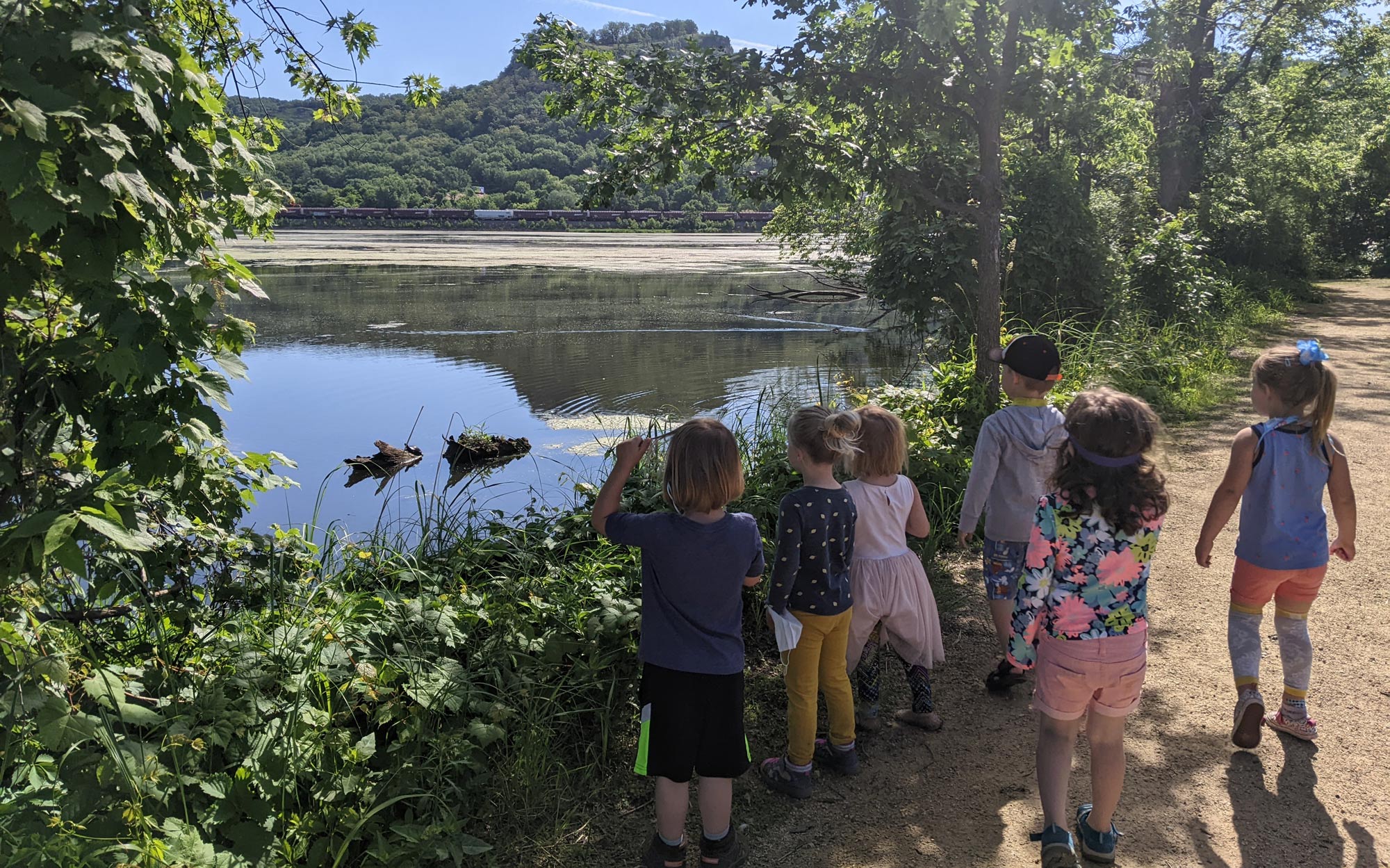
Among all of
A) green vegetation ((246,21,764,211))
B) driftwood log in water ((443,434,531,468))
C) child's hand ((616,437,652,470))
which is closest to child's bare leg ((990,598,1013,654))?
child's hand ((616,437,652,470))

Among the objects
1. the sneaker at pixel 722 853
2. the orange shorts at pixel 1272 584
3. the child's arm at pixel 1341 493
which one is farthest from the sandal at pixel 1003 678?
the sneaker at pixel 722 853

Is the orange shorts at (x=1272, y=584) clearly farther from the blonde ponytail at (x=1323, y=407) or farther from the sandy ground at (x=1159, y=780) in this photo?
the sandy ground at (x=1159, y=780)

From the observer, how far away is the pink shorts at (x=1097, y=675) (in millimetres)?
2754

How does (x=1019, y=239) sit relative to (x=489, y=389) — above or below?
above

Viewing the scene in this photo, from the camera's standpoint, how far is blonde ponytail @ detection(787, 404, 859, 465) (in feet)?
10.0

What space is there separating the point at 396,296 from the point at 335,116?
762 inches

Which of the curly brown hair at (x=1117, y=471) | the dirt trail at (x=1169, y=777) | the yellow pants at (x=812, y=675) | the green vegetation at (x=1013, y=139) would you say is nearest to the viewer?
the curly brown hair at (x=1117, y=471)

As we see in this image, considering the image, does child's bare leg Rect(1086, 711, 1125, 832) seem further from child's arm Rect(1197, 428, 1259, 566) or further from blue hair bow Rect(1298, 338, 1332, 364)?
blue hair bow Rect(1298, 338, 1332, 364)

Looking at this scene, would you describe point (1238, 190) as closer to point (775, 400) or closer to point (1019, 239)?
point (1019, 239)

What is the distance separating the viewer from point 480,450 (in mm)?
9266

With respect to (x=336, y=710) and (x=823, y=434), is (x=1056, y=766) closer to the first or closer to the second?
(x=823, y=434)

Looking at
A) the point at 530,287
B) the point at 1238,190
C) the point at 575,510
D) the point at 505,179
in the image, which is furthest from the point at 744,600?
the point at 505,179

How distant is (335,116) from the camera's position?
210 inches

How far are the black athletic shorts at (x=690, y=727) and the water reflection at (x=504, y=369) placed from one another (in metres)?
3.71
